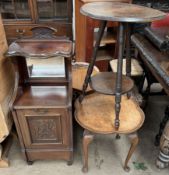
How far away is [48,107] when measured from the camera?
1.25 metres

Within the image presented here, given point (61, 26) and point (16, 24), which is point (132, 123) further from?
point (16, 24)

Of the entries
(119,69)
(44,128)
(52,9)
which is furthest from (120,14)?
(52,9)

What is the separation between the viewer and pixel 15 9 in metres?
2.44

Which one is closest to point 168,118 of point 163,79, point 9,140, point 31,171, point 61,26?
point 163,79

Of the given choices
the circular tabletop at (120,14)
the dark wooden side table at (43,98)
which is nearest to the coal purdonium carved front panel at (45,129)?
the dark wooden side table at (43,98)

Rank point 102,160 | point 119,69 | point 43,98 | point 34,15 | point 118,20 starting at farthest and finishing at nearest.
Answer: point 34,15 < point 102,160 < point 43,98 < point 119,69 < point 118,20

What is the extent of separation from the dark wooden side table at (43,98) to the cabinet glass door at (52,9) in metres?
1.13

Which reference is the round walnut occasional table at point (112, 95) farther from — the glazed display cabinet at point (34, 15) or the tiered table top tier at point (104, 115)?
the glazed display cabinet at point (34, 15)

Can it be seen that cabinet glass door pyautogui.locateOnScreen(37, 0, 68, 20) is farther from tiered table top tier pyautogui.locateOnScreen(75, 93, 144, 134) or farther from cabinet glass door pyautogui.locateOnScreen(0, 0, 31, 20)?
tiered table top tier pyautogui.locateOnScreen(75, 93, 144, 134)

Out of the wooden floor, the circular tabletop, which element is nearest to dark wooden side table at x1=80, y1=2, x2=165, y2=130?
the circular tabletop

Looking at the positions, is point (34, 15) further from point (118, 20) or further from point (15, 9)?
point (118, 20)

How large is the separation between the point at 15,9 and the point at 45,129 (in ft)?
5.71

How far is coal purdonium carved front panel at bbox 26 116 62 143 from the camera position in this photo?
1.31m

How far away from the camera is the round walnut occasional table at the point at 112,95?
3.33ft
